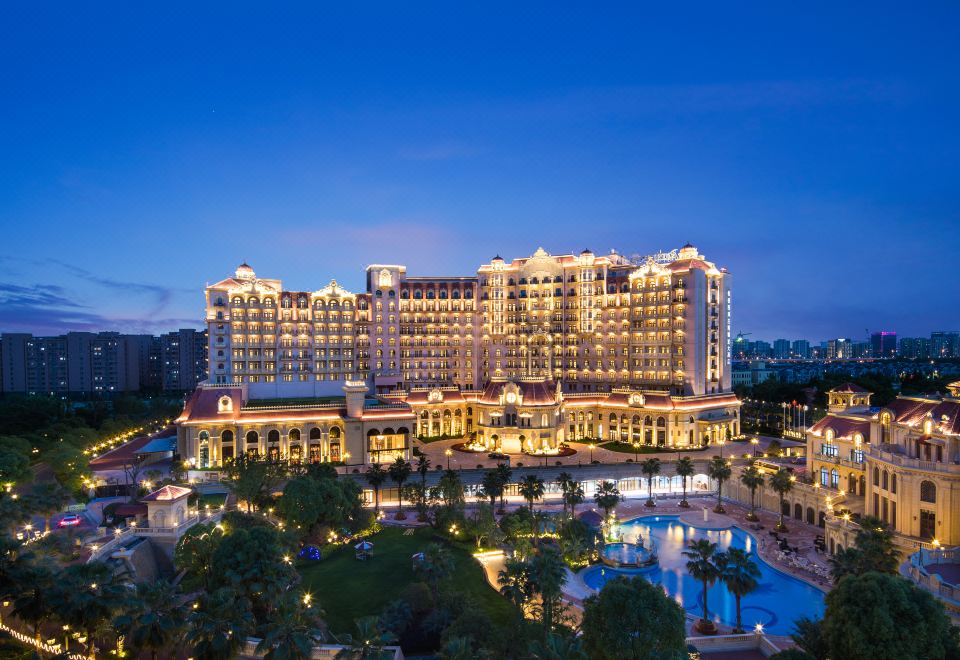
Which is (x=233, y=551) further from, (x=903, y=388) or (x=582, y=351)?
(x=903, y=388)

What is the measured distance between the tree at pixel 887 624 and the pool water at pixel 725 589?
10.9 metres

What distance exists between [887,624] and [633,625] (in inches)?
466

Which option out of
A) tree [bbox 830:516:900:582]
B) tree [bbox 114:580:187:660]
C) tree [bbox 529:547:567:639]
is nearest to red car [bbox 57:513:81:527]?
tree [bbox 114:580:187:660]

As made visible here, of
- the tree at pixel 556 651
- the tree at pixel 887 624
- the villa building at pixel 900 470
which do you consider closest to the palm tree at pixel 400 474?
the tree at pixel 556 651

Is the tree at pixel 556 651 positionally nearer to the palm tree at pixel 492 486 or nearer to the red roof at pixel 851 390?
the palm tree at pixel 492 486

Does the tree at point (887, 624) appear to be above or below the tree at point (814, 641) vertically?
above

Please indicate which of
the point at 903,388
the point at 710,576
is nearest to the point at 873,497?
the point at 710,576

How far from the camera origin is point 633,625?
28906mm

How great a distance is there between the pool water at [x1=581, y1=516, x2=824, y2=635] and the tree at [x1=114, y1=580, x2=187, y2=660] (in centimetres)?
3178

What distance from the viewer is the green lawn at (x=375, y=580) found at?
137 ft

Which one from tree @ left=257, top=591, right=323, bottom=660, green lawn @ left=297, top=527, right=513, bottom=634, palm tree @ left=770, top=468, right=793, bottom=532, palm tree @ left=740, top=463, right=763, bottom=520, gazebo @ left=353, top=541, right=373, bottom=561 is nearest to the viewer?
tree @ left=257, top=591, right=323, bottom=660

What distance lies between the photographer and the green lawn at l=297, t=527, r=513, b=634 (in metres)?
41.9

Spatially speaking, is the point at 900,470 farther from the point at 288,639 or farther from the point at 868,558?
the point at 288,639

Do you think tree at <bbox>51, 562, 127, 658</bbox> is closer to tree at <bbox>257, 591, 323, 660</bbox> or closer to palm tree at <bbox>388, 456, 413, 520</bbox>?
tree at <bbox>257, 591, 323, 660</bbox>
